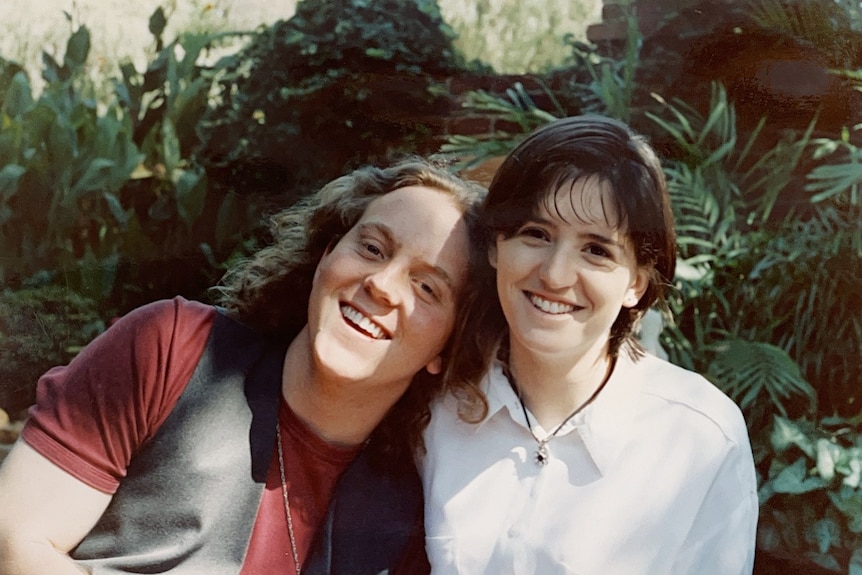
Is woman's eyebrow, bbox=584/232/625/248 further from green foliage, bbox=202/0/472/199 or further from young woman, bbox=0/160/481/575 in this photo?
green foliage, bbox=202/0/472/199

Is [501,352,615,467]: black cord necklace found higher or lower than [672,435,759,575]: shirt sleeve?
higher

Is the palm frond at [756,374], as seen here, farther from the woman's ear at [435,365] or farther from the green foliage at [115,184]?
the green foliage at [115,184]

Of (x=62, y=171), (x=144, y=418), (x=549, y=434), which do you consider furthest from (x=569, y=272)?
(x=62, y=171)

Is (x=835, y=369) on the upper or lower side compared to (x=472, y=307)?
lower

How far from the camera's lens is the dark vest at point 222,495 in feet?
3.47

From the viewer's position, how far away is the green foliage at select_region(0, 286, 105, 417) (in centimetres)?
114

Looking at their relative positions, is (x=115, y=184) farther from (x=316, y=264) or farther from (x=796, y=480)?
(x=796, y=480)

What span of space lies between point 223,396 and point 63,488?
0.23m

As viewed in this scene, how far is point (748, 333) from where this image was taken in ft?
3.84

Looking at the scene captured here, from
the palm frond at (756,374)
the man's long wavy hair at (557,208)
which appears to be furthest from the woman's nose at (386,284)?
the palm frond at (756,374)

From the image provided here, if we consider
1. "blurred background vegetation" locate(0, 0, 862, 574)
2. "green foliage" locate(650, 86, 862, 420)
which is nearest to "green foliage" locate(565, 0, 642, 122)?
"blurred background vegetation" locate(0, 0, 862, 574)

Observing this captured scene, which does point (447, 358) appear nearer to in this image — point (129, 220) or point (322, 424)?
point (322, 424)

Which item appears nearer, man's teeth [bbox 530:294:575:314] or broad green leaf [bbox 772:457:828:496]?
man's teeth [bbox 530:294:575:314]

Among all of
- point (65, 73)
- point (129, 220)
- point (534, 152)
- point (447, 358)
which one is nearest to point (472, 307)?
point (447, 358)
